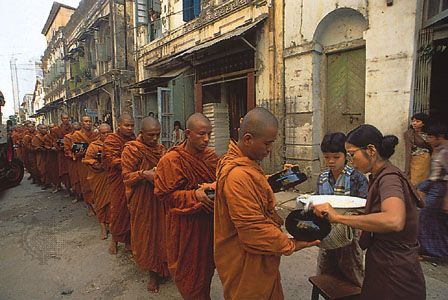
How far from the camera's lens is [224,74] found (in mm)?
8227

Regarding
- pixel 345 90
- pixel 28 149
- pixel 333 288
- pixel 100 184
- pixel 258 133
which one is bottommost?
pixel 333 288

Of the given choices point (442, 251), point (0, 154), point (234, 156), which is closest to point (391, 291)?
point (234, 156)

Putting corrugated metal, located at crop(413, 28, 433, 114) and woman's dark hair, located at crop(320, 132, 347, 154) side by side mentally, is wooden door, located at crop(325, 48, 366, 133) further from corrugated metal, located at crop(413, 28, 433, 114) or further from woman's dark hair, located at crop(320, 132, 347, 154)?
woman's dark hair, located at crop(320, 132, 347, 154)

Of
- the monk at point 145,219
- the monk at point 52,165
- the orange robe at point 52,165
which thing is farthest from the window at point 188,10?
the monk at point 145,219

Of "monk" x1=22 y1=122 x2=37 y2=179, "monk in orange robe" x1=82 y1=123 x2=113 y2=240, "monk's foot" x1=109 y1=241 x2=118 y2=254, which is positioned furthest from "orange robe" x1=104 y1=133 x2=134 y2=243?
"monk" x1=22 y1=122 x2=37 y2=179

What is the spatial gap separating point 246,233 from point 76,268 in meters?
3.08

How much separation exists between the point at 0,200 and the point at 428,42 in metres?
9.84

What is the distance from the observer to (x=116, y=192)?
3.95 meters

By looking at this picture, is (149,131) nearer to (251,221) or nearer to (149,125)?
(149,125)

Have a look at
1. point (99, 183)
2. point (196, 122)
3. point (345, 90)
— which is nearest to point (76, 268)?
point (99, 183)

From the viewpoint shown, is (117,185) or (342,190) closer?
(342,190)

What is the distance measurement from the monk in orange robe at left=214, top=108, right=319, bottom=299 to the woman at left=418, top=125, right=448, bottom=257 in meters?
2.35

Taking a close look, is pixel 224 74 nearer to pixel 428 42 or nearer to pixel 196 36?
pixel 196 36

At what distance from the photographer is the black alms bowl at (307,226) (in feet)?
4.98
